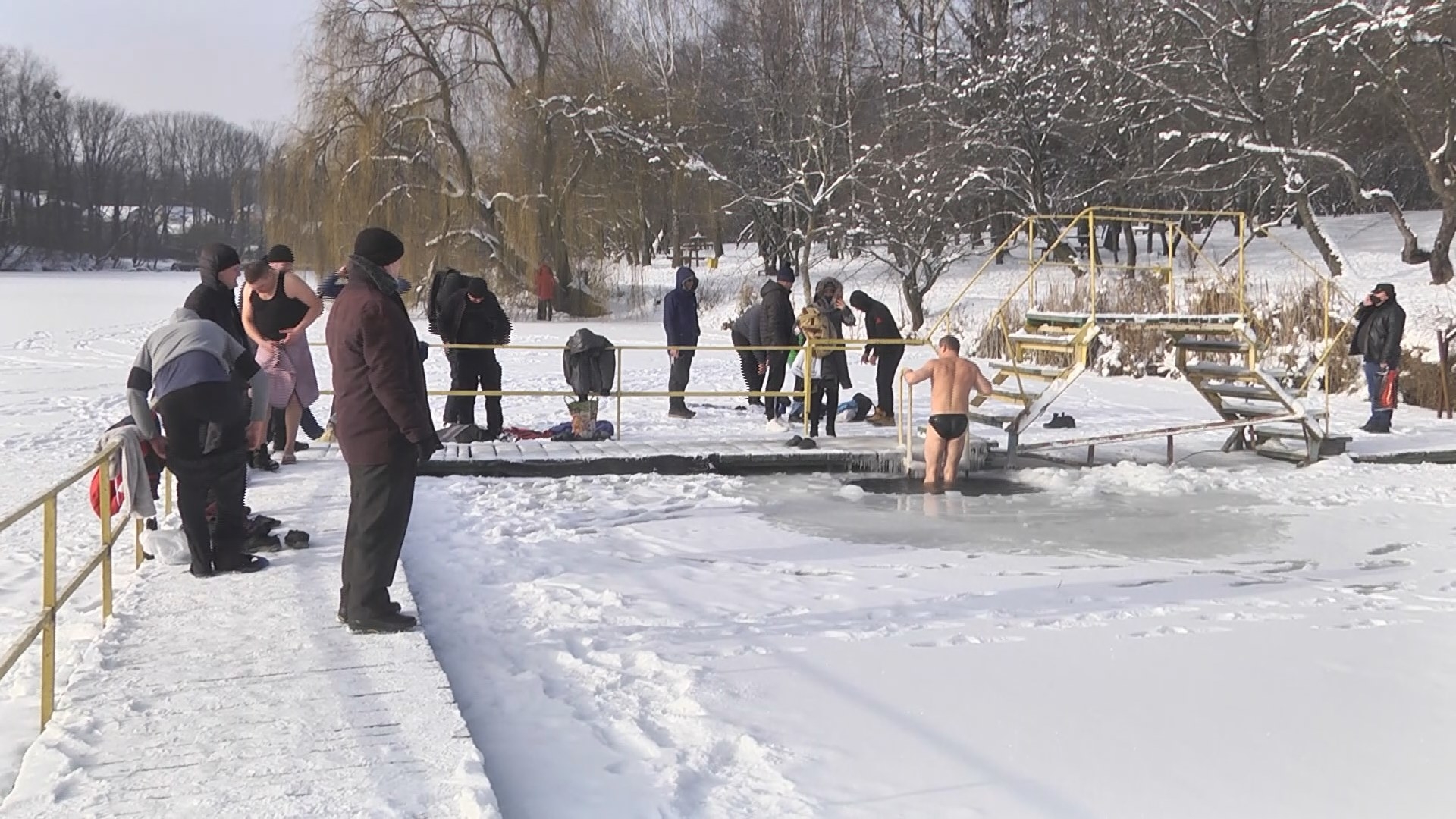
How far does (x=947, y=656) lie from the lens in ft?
18.1

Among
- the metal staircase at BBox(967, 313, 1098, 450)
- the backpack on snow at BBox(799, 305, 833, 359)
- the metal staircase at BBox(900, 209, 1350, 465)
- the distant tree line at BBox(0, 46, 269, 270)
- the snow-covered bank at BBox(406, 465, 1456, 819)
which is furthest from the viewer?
the distant tree line at BBox(0, 46, 269, 270)

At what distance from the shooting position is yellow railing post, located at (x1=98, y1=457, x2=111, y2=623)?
515cm

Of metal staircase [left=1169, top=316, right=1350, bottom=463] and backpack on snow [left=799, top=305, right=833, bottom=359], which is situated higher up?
backpack on snow [left=799, top=305, right=833, bottom=359]

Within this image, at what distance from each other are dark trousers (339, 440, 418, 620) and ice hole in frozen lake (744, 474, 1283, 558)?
11.9 ft

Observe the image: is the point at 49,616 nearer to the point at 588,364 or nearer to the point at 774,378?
the point at 588,364

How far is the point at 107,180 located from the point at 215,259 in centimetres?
10863

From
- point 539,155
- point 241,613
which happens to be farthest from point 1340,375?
point 539,155

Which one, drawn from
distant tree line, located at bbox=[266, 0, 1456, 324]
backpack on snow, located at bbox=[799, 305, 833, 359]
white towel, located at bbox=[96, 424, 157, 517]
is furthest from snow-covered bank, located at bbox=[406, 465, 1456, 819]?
distant tree line, located at bbox=[266, 0, 1456, 324]

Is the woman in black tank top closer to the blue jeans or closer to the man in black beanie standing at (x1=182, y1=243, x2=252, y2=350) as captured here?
the man in black beanie standing at (x1=182, y1=243, x2=252, y2=350)

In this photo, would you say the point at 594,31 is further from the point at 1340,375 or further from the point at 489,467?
the point at 489,467

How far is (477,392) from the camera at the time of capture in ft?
34.9

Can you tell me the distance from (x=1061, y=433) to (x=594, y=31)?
20651 mm

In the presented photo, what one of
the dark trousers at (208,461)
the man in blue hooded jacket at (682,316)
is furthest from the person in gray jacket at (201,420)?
the man in blue hooded jacket at (682,316)

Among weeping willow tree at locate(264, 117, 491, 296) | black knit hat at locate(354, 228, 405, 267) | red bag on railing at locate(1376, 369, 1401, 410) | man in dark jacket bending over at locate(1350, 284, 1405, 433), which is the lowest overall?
red bag on railing at locate(1376, 369, 1401, 410)
